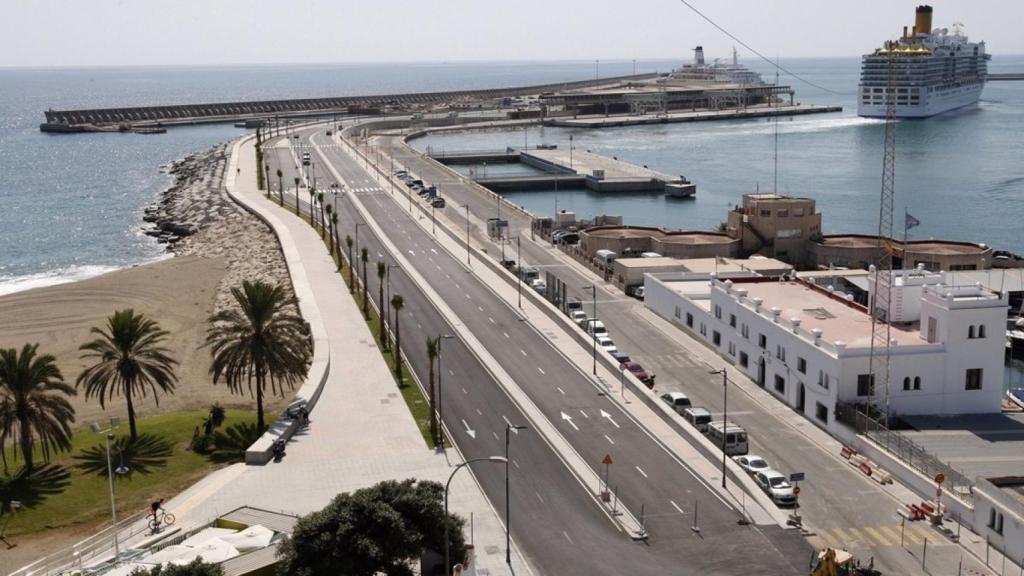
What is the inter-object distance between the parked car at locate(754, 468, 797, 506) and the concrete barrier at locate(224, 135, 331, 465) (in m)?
18.0

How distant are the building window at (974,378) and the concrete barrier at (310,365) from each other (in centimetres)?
2774

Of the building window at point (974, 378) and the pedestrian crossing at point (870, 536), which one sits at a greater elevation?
the building window at point (974, 378)

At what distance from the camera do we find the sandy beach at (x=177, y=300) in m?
53.1

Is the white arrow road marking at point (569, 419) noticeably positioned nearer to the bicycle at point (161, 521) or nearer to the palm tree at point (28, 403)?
the bicycle at point (161, 521)

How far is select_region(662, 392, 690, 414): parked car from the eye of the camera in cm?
4841

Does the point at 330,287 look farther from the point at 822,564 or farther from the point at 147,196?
the point at 147,196

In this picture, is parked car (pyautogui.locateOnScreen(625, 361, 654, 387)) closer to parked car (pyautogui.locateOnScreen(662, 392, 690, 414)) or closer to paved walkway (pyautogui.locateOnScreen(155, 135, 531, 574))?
parked car (pyautogui.locateOnScreen(662, 392, 690, 414))

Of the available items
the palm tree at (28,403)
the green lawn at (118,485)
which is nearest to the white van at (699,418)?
the green lawn at (118,485)

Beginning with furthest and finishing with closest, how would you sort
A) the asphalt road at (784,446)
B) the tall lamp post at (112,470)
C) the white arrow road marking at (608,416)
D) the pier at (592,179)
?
the pier at (592,179)
the white arrow road marking at (608,416)
the asphalt road at (784,446)
the tall lamp post at (112,470)

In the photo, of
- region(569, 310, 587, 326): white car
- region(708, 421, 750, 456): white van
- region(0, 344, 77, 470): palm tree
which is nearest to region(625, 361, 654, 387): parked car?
region(708, 421, 750, 456): white van

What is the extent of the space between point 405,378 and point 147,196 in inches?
3772

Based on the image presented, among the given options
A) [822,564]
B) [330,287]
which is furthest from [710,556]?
[330,287]

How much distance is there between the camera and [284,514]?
3531 cm

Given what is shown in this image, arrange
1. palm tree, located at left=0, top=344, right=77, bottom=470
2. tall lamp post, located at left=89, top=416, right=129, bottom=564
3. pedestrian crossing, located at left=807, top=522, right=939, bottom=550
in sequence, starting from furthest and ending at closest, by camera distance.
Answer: palm tree, located at left=0, top=344, right=77, bottom=470 < pedestrian crossing, located at left=807, top=522, right=939, bottom=550 < tall lamp post, located at left=89, top=416, right=129, bottom=564
